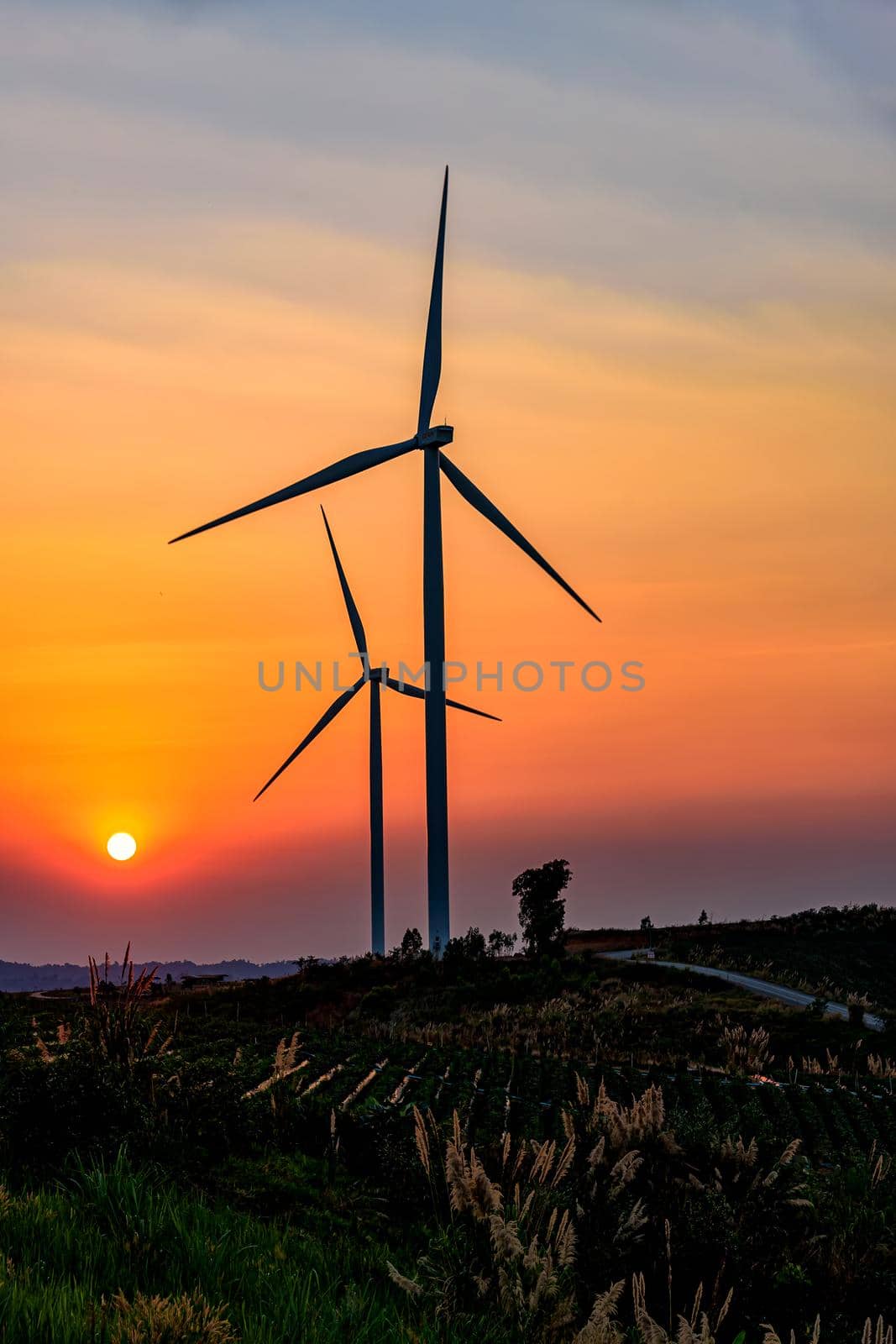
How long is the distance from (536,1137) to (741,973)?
4012 cm

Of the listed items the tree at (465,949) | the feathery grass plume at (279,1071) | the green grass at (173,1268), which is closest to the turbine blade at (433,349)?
the tree at (465,949)

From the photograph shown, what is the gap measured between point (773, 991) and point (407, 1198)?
39055 millimetres

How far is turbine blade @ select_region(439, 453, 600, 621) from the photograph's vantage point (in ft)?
180

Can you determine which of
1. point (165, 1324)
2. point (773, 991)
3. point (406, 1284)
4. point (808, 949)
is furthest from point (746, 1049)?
point (808, 949)

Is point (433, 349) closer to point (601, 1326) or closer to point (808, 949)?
point (808, 949)

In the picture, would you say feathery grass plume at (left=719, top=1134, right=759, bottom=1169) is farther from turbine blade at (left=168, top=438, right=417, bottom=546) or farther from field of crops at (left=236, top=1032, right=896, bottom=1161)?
turbine blade at (left=168, top=438, right=417, bottom=546)

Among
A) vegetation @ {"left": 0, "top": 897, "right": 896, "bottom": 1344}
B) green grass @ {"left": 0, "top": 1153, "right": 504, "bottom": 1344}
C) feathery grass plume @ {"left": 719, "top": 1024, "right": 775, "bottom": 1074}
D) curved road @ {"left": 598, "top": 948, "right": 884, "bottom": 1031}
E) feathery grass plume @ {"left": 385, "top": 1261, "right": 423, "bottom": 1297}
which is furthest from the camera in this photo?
curved road @ {"left": 598, "top": 948, "right": 884, "bottom": 1031}

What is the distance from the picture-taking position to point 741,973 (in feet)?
189

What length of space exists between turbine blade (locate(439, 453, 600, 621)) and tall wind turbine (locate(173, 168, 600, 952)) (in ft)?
0.11

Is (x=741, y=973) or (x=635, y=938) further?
(x=635, y=938)

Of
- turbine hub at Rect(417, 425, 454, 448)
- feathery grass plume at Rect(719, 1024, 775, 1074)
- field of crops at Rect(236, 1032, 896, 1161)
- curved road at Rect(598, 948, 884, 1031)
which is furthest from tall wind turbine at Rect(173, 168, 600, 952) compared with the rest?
field of crops at Rect(236, 1032, 896, 1161)

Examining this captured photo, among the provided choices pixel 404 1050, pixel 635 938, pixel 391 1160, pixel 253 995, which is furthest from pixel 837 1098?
pixel 635 938

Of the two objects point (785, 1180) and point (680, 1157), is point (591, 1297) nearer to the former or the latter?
point (680, 1157)

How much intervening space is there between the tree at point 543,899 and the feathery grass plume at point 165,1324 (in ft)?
190
